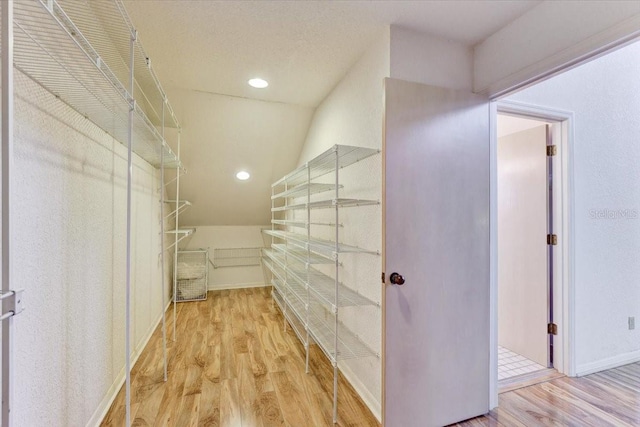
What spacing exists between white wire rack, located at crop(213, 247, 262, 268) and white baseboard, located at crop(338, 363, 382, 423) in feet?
9.52

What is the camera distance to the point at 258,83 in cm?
246

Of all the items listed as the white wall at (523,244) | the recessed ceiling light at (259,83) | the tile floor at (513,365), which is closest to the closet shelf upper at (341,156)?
the recessed ceiling light at (259,83)

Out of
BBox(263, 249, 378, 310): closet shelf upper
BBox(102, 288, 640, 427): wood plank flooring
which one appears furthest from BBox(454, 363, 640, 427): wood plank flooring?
BBox(263, 249, 378, 310): closet shelf upper

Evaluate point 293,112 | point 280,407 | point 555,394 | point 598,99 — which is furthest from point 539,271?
point 293,112

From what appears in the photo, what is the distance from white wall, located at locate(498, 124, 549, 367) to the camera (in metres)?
2.31

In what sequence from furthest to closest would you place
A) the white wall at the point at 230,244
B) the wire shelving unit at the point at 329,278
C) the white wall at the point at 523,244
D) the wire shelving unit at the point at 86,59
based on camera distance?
the white wall at the point at 230,244
the white wall at the point at 523,244
the wire shelving unit at the point at 329,278
the wire shelving unit at the point at 86,59

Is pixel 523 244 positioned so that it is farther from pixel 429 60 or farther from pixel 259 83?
pixel 259 83

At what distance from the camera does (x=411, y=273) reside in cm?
153

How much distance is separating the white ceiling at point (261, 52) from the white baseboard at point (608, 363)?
2.60m

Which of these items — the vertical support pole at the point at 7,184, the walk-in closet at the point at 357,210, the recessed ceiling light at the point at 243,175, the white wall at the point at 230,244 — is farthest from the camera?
the white wall at the point at 230,244

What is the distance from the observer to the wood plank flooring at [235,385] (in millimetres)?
1669

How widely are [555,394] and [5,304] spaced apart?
9.66 feet

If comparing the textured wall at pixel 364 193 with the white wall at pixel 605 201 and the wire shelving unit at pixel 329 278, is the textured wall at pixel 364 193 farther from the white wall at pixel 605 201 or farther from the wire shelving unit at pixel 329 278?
the white wall at pixel 605 201

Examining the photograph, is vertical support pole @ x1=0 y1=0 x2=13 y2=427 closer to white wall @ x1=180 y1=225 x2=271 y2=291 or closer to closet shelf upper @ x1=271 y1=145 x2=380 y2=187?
closet shelf upper @ x1=271 y1=145 x2=380 y2=187
